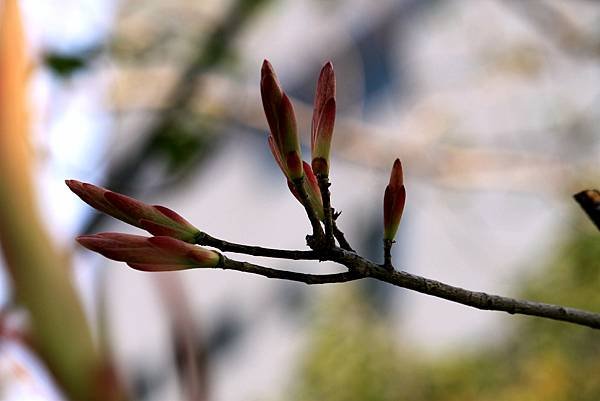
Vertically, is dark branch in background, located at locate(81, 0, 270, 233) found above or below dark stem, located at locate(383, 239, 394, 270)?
above

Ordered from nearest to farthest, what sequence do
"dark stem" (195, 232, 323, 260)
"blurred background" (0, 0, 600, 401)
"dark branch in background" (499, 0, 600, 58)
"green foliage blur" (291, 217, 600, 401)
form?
"dark stem" (195, 232, 323, 260) < "blurred background" (0, 0, 600, 401) < "green foliage blur" (291, 217, 600, 401) < "dark branch in background" (499, 0, 600, 58)

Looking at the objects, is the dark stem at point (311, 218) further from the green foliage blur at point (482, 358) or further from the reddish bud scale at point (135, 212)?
the green foliage blur at point (482, 358)

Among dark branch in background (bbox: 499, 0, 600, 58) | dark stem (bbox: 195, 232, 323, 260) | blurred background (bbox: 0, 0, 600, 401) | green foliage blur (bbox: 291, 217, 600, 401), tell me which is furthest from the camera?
dark branch in background (bbox: 499, 0, 600, 58)

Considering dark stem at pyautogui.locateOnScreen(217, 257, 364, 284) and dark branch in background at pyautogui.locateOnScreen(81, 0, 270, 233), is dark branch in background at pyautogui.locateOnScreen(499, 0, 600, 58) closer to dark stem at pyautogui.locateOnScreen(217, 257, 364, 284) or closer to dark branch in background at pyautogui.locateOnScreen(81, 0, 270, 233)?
dark branch in background at pyautogui.locateOnScreen(81, 0, 270, 233)

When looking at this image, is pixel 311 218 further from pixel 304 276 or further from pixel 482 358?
pixel 482 358

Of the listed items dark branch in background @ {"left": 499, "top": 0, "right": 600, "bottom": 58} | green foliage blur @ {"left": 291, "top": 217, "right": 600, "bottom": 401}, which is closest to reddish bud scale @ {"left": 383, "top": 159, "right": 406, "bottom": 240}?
green foliage blur @ {"left": 291, "top": 217, "right": 600, "bottom": 401}

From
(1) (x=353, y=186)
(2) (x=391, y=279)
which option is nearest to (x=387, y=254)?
(2) (x=391, y=279)

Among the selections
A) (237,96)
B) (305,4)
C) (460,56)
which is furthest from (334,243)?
A: (305,4)

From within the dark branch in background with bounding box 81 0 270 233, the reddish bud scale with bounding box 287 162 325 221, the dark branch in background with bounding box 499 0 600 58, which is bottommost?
the reddish bud scale with bounding box 287 162 325 221
